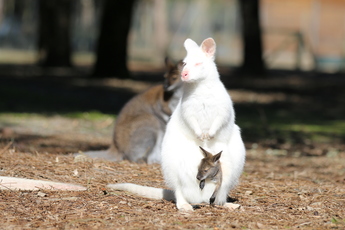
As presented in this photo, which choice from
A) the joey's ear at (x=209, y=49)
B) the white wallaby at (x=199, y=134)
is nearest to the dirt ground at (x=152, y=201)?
the white wallaby at (x=199, y=134)

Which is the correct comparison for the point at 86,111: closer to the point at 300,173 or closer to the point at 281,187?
the point at 300,173

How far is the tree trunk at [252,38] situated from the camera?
19828 millimetres

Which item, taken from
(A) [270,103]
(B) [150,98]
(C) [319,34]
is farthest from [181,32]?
(B) [150,98]

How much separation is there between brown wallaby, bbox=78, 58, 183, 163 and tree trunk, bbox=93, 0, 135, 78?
11.2 m

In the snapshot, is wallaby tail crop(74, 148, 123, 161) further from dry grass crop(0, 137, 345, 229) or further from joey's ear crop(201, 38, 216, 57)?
joey's ear crop(201, 38, 216, 57)

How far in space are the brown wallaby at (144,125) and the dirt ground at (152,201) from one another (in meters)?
0.45

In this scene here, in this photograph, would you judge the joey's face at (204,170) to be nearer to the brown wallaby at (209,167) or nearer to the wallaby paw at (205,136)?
the brown wallaby at (209,167)

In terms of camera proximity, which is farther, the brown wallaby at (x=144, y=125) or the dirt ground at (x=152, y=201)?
A: the brown wallaby at (x=144, y=125)

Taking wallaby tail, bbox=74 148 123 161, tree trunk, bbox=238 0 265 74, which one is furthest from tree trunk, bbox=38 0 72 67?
wallaby tail, bbox=74 148 123 161

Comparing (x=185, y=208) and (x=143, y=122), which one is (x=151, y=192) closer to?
(x=185, y=208)

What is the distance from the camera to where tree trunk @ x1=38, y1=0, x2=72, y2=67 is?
2253 cm

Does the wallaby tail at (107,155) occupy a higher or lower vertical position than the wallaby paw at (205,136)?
lower

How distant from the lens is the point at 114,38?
60.3ft

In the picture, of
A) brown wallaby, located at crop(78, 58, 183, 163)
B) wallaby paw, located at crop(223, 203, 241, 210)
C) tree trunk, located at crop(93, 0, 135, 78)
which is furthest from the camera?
tree trunk, located at crop(93, 0, 135, 78)
